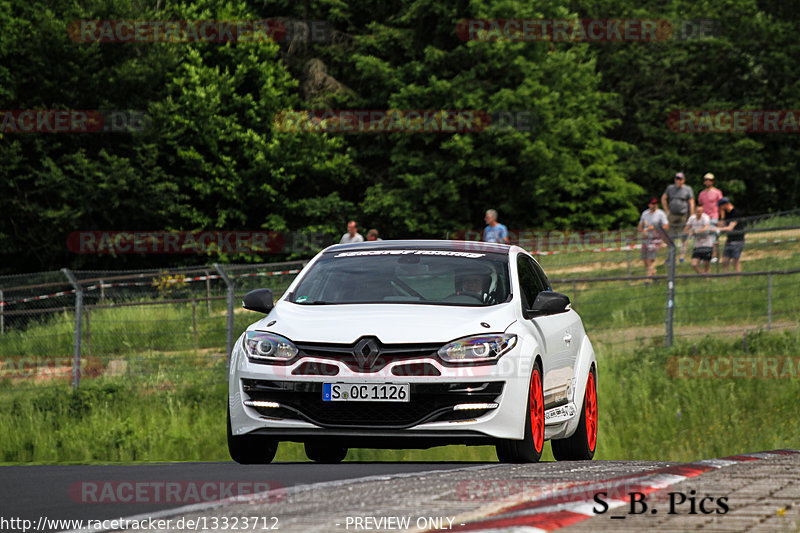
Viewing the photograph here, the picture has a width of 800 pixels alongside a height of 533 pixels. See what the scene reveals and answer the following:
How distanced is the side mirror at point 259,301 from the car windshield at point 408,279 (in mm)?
202

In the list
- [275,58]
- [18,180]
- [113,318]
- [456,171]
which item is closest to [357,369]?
[113,318]

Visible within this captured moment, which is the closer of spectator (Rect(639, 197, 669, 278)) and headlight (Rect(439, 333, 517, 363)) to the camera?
headlight (Rect(439, 333, 517, 363))

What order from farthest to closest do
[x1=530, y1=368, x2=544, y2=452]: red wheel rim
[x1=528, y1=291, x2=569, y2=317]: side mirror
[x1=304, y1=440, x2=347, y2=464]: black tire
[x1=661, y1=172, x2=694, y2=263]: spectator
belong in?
[x1=661, y1=172, x2=694, y2=263]: spectator → [x1=304, y1=440, x2=347, y2=464]: black tire → [x1=528, y1=291, x2=569, y2=317]: side mirror → [x1=530, y1=368, x2=544, y2=452]: red wheel rim

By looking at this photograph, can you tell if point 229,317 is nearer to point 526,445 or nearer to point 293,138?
point 526,445

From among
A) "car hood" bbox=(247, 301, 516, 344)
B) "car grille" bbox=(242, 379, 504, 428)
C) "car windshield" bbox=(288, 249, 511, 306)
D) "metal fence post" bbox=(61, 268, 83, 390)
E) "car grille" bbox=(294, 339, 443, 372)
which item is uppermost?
"car windshield" bbox=(288, 249, 511, 306)

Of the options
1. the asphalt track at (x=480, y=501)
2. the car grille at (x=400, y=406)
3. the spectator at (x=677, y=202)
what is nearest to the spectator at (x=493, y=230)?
the spectator at (x=677, y=202)

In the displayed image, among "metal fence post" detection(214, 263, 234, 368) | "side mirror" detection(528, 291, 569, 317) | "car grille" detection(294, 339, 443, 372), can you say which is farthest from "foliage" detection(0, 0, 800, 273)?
"car grille" detection(294, 339, 443, 372)

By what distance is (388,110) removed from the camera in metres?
47.7

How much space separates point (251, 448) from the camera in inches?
391

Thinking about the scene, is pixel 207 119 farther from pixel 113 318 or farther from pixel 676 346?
pixel 676 346

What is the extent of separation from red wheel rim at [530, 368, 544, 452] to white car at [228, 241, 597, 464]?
0.07ft

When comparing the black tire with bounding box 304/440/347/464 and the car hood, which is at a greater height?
the car hood

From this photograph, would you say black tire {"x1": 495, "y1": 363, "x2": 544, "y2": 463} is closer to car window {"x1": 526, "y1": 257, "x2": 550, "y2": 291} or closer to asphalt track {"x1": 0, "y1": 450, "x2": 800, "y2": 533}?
asphalt track {"x1": 0, "y1": 450, "x2": 800, "y2": 533}

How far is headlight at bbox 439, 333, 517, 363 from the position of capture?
907 cm
